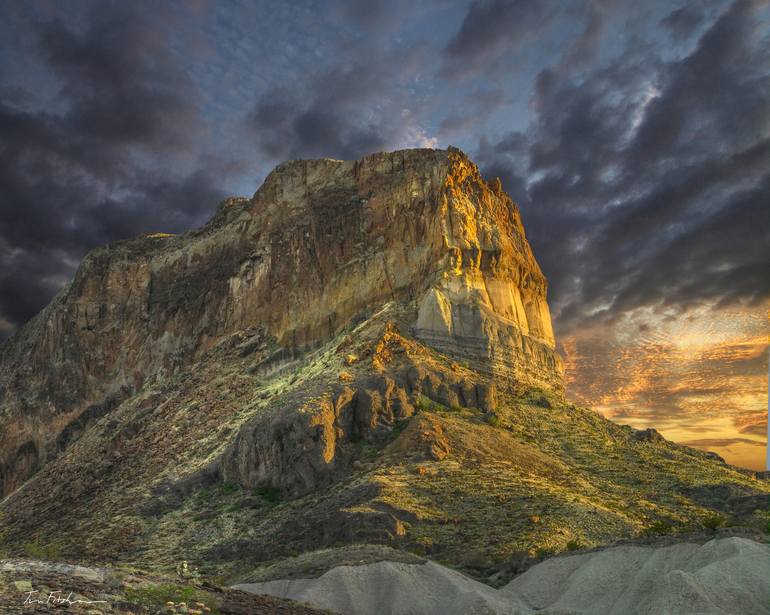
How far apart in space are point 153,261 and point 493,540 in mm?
88603

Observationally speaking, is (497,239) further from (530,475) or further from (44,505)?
(44,505)

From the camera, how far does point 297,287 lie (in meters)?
86.5

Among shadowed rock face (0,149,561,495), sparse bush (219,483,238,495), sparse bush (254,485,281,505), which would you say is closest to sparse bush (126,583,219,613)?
sparse bush (254,485,281,505)

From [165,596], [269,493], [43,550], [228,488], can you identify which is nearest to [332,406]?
[269,493]

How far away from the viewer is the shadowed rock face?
75.4 metres

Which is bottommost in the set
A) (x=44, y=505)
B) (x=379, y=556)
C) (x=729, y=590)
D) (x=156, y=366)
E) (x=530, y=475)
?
(x=729, y=590)

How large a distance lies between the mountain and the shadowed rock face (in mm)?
338

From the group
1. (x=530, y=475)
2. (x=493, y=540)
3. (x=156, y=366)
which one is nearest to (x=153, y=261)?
(x=156, y=366)

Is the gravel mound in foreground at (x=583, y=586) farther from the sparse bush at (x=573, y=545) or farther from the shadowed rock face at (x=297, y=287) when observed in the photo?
the shadowed rock face at (x=297, y=287)

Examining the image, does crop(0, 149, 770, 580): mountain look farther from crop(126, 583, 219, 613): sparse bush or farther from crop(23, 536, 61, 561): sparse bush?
crop(126, 583, 219, 613): sparse bush

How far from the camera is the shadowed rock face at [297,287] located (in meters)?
75.4

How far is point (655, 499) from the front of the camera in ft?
161
